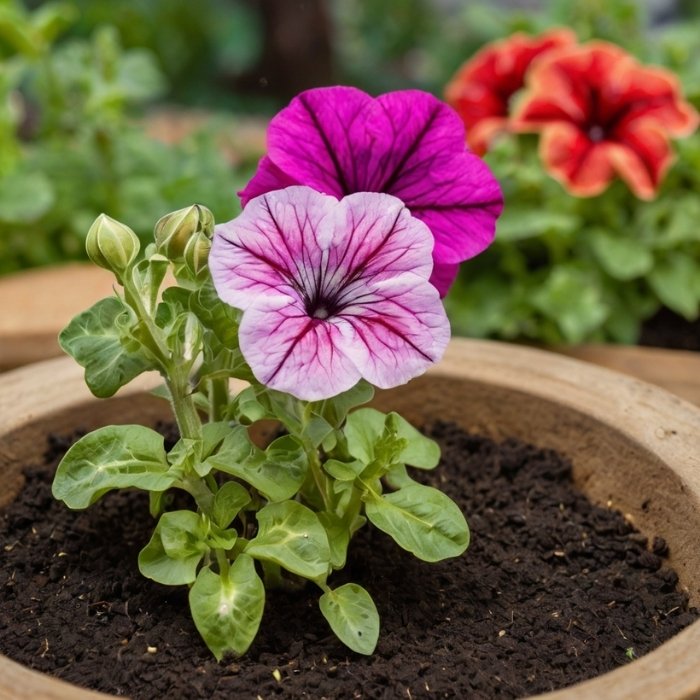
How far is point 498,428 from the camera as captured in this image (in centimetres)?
131

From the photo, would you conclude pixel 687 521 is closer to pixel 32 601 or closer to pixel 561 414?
pixel 561 414

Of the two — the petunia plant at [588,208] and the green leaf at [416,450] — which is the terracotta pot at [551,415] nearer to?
the green leaf at [416,450]

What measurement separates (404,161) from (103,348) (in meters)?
0.33

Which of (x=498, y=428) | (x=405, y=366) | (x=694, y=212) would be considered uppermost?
(x=405, y=366)

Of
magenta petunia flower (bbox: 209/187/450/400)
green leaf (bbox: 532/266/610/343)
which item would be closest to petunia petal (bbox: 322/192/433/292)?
magenta petunia flower (bbox: 209/187/450/400)

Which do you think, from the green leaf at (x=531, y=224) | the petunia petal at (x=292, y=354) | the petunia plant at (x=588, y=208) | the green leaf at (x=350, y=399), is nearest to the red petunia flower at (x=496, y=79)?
the petunia plant at (x=588, y=208)

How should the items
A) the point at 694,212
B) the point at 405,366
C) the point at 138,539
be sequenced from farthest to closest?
A: 1. the point at 694,212
2. the point at 138,539
3. the point at 405,366

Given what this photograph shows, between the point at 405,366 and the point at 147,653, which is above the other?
the point at 405,366

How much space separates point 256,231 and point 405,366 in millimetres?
162

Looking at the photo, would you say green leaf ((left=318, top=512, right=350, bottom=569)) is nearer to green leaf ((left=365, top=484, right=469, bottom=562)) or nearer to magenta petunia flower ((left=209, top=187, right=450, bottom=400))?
green leaf ((left=365, top=484, right=469, bottom=562))

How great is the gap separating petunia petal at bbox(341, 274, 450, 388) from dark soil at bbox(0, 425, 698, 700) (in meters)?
0.26

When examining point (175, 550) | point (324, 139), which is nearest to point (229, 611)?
point (175, 550)

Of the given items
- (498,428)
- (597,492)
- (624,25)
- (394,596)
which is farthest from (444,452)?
(624,25)

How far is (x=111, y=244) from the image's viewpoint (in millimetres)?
883
